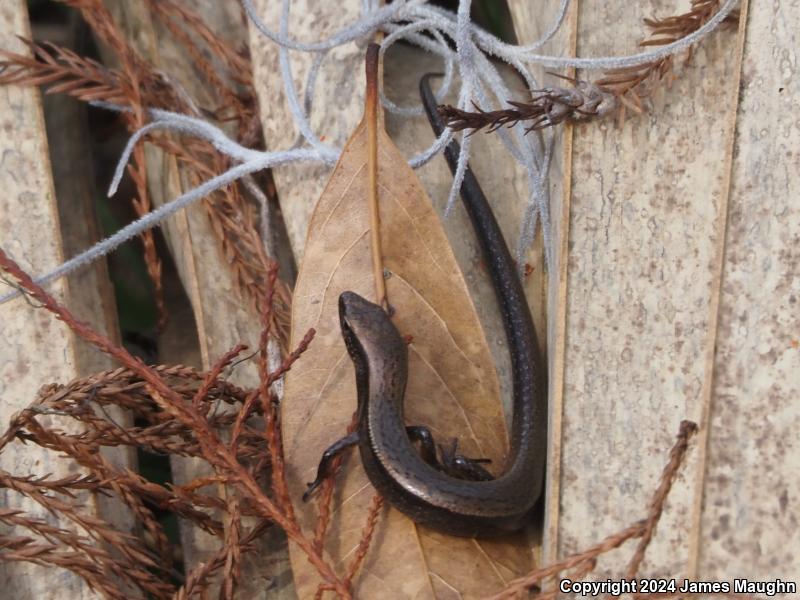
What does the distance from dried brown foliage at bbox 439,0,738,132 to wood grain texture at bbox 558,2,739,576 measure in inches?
1.6

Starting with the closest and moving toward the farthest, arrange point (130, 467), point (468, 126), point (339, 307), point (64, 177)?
point (468, 126), point (339, 307), point (130, 467), point (64, 177)

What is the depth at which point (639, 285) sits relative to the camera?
2.21 meters

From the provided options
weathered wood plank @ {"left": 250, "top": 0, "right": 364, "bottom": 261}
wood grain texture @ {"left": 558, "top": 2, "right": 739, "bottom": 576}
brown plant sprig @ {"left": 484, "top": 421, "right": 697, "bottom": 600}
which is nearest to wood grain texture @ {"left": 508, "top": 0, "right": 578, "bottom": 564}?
wood grain texture @ {"left": 558, "top": 2, "right": 739, "bottom": 576}

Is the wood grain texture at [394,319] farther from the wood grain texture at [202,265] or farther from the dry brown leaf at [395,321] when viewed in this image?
the wood grain texture at [202,265]

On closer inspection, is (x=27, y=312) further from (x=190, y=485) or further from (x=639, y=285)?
(x=639, y=285)

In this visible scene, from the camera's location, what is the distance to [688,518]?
2086 mm

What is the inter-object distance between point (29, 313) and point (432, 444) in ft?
3.62

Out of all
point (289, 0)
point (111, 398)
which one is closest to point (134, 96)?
point (289, 0)

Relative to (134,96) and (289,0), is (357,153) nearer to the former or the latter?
(289,0)

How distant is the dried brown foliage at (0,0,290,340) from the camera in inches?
102

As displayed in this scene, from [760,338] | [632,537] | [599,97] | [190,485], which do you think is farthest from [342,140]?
[632,537]

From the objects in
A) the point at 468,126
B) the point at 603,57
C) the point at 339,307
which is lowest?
the point at 339,307

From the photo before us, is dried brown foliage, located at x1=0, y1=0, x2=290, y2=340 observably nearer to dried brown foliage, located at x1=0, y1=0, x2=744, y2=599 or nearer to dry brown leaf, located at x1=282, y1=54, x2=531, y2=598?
dried brown foliage, located at x1=0, y1=0, x2=744, y2=599

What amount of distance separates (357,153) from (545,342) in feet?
2.32
